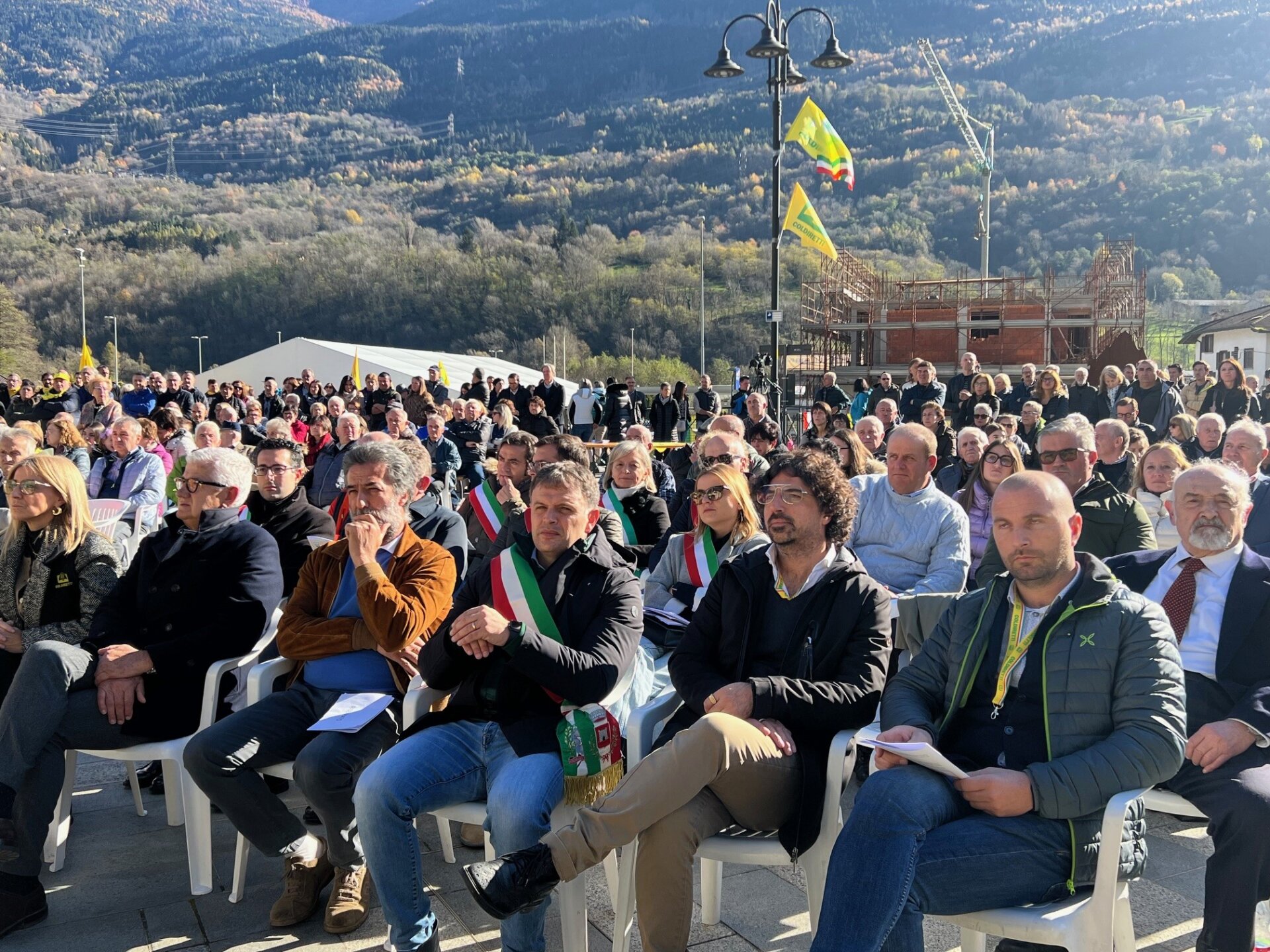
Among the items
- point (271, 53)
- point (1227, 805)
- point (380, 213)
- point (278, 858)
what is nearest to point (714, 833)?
point (1227, 805)

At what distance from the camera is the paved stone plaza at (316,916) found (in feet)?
9.89

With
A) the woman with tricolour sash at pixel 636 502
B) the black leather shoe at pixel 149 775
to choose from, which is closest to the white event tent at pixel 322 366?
the woman with tricolour sash at pixel 636 502

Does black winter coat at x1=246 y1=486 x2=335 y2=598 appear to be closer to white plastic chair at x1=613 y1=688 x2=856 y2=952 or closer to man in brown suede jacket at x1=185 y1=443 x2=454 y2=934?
man in brown suede jacket at x1=185 y1=443 x2=454 y2=934

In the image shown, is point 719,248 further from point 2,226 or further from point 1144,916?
point 1144,916

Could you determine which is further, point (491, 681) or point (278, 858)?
point (278, 858)

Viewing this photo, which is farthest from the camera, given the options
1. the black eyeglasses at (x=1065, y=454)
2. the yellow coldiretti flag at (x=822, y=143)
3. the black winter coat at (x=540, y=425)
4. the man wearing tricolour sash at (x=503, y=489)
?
the yellow coldiretti flag at (x=822, y=143)

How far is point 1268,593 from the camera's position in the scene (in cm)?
310

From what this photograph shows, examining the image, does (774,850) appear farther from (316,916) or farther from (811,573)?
(316,916)

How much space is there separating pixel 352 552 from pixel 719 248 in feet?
248

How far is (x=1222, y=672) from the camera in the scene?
3113 millimetres

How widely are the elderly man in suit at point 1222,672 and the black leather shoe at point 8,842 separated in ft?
10.7

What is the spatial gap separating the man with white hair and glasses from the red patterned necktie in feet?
9.68

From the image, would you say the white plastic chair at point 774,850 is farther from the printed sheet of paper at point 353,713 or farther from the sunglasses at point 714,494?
the sunglasses at point 714,494

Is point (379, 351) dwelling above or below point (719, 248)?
below
